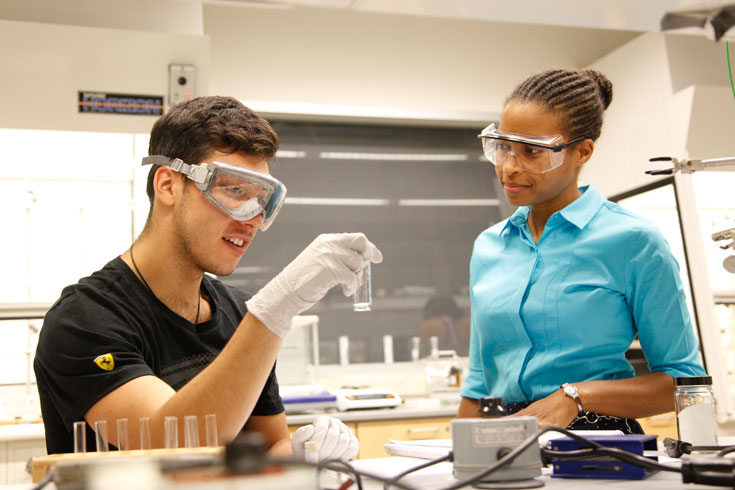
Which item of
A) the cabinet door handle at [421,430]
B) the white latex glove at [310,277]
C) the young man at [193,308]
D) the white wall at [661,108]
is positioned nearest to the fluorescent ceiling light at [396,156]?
the white wall at [661,108]

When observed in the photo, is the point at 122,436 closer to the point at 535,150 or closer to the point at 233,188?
the point at 233,188

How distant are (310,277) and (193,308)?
471 mm

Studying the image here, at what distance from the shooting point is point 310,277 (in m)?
1.32

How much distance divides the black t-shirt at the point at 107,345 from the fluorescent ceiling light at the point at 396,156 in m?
2.49

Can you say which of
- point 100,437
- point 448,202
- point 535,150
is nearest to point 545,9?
point 535,150

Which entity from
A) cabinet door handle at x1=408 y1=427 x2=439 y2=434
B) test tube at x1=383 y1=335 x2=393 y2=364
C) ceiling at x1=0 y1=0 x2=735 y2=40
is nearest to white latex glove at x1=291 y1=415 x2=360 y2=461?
cabinet door handle at x1=408 y1=427 x2=439 y2=434

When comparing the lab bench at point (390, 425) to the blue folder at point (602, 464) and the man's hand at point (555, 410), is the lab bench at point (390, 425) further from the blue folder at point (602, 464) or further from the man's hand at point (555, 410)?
the blue folder at point (602, 464)

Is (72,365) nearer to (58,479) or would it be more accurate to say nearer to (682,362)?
(58,479)

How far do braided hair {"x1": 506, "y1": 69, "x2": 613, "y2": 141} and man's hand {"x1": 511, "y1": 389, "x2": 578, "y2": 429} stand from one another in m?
0.64

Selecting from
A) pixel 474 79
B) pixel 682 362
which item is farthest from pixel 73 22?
pixel 682 362

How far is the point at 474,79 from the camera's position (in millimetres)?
4320

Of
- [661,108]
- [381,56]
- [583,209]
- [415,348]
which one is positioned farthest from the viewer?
[381,56]

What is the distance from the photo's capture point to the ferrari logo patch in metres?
1.33

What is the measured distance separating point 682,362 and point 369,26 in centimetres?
310
